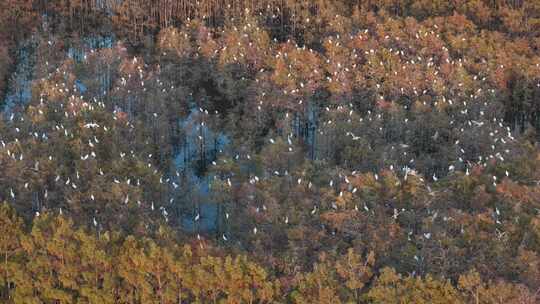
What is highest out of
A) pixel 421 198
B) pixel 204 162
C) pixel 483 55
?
pixel 483 55

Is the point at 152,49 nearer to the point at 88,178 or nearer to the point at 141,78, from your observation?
the point at 141,78

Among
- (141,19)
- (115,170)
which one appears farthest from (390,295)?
(141,19)

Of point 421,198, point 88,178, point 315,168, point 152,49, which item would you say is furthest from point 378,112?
point 152,49

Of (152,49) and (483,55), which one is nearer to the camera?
(483,55)

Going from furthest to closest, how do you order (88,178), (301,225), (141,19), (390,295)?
(141,19)
(88,178)
(301,225)
(390,295)

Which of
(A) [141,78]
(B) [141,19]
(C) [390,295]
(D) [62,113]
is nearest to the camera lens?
(C) [390,295]

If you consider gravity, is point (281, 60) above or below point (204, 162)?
above

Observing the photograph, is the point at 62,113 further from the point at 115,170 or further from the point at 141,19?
the point at 141,19
